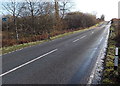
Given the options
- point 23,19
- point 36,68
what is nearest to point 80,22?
point 23,19

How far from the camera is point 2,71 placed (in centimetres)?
784

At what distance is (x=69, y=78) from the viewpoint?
21.9 feet

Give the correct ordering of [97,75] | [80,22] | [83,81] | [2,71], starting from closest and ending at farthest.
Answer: [83,81]
[97,75]
[2,71]
[80,22]

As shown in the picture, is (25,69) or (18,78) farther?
(25,69)

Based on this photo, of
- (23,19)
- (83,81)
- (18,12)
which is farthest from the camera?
(23,19)

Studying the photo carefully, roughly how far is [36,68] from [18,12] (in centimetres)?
1869

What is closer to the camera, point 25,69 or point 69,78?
point 69,78

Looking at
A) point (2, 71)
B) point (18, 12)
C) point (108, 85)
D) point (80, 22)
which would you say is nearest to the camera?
point (108, 85)

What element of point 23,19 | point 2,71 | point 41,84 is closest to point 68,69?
point 41,84

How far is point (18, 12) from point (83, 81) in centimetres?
2098

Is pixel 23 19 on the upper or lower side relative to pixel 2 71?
upper

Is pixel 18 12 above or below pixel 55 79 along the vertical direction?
above

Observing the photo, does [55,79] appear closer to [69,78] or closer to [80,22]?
[69,78]

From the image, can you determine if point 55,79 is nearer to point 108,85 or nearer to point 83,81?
point 83,81
